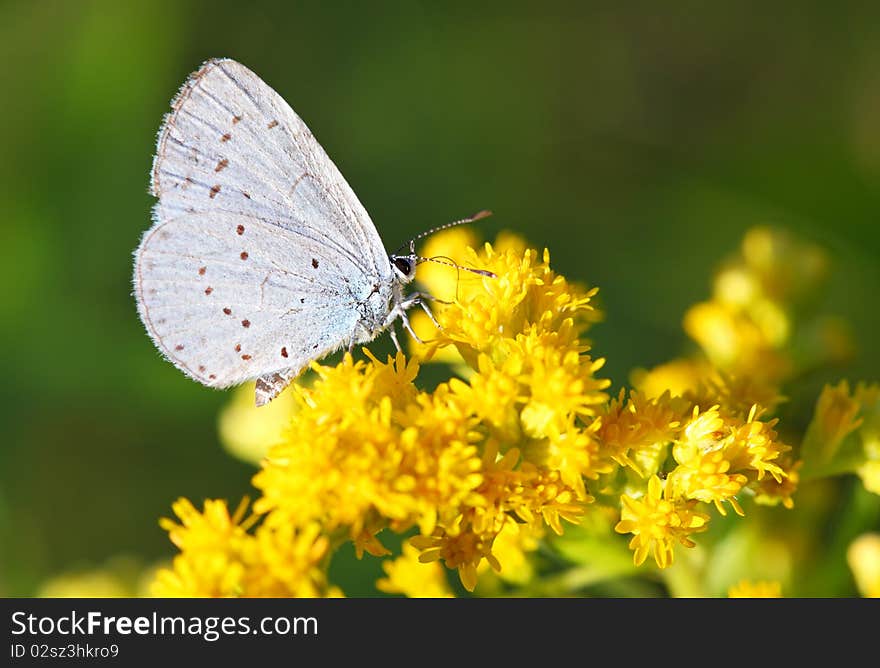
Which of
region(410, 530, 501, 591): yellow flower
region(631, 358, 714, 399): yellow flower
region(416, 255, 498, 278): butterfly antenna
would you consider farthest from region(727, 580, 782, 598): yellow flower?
region(416, 255, 498, 278): butterfly antenna

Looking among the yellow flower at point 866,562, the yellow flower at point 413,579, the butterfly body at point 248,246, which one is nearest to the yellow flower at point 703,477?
the yellow flower at point 866,562

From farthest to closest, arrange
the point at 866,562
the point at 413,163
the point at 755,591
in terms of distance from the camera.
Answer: the point at 413,163
the point at 866,562
the point at 755,591

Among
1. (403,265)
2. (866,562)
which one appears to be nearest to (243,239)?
(403,265)

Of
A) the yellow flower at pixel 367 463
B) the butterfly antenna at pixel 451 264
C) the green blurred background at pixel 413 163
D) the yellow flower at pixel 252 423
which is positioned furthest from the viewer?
the green blurred background at pixel 413 163

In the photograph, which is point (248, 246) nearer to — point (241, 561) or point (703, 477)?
point (241, 561)

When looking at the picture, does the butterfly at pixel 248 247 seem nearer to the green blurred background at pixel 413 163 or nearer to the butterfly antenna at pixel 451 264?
the butterfly antenna at pixel 451 264

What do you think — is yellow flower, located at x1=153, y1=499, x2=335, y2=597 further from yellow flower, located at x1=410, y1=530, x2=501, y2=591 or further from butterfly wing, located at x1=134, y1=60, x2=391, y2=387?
butterfly wing, located at x1=134, y1=60, x2=391, y2=387
